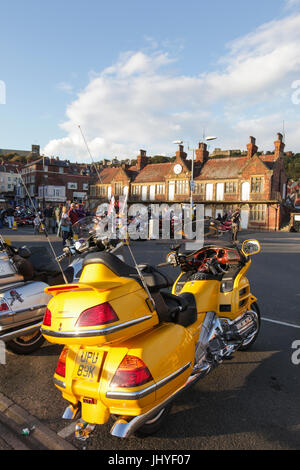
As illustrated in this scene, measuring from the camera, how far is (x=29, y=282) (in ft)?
13.5

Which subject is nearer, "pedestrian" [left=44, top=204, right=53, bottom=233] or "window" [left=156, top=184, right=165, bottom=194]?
"pedestrian" [left=44, top=204, right=53, bottom=233]

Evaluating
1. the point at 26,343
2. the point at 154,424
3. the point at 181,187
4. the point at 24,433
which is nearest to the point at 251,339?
the point at 154,424

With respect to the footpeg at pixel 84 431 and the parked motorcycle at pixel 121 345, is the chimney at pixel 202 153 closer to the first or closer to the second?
the parked motorcycle at pixel 121 345

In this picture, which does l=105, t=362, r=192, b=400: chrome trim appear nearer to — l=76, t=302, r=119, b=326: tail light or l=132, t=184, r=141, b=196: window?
l=76, t=302, r=119, b=326: tail light

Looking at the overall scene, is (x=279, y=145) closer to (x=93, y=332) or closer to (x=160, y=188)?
(x=160, y=188)

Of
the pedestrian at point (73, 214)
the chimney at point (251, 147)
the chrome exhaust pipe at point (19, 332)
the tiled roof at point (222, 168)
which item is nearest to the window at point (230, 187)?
the tiled roof at point (222, 168)

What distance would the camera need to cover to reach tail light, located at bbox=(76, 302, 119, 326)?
7.10ft

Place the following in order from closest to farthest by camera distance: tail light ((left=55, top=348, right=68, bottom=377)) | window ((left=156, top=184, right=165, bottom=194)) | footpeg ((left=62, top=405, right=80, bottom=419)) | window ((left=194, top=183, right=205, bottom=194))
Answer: footpeg ((left=62, top=405, right=80, bottom=419)) < tail light ((left=55, top=348, right=68, bottom=377)) < window ((left=194, top=183, right=205, bottom=194)) < window ((left=156, top=184, right=165, bottom=194))

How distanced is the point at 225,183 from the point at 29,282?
41512 millimetres

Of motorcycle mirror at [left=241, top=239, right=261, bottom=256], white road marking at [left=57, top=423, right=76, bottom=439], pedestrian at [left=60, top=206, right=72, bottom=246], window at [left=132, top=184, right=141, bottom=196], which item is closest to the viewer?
white road marking at [left=57, top=423, right=76, bottom=439]

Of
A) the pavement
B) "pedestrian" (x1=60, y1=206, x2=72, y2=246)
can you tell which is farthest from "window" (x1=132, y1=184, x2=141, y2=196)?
the pavement

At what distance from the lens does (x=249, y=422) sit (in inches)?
110
